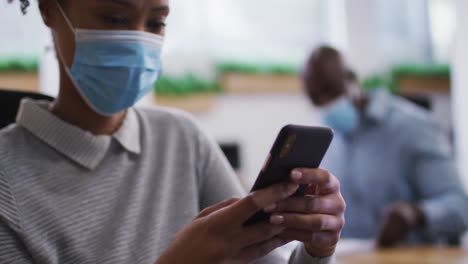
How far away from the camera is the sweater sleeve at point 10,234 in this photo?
915 millimetres

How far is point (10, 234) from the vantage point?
3.05 ft

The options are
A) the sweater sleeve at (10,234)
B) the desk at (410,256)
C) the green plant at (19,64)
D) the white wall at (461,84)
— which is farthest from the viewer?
the green plant at (19,64)

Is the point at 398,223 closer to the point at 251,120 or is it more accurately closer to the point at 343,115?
the point at 343,115

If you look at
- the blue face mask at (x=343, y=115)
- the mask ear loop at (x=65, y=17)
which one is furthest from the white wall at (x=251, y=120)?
the mask ear loop at (x=65, y=17)

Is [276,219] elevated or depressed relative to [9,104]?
depressed

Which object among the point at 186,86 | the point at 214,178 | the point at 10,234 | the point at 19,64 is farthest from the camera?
the point at 186,86

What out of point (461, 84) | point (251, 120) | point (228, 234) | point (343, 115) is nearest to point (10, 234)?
point (228, 234)

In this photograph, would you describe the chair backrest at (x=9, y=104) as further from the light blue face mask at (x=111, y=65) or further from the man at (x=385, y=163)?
the man at (x=385, y=163)

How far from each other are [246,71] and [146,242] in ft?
10.2

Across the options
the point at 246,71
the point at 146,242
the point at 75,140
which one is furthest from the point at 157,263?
the point at 246,71

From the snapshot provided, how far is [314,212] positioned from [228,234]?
0.13m

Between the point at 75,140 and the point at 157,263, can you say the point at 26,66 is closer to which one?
the point at 75,140

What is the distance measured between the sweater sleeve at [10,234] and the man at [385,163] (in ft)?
5.29

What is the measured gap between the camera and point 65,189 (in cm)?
100
